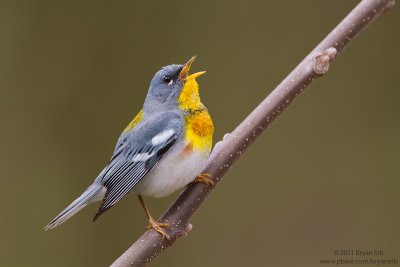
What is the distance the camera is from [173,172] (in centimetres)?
304

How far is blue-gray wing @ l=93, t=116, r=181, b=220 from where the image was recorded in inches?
120

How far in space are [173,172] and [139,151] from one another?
231 mm

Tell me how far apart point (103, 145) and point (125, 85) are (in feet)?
1.78

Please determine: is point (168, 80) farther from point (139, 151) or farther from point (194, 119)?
point (139, 151)

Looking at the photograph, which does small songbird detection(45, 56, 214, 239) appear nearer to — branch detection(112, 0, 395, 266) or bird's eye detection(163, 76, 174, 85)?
bird's eye detection(163, 76, 174, 85)

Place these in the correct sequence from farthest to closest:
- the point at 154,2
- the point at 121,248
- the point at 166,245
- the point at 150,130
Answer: the point at 154,2
the point at 121,248
the point at 150,130
the point at 166,245

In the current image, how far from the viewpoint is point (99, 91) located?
5.39 meters

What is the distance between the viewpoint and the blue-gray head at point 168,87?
11.0 ft

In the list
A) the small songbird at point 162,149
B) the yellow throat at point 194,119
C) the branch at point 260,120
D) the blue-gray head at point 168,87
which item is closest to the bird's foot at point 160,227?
the branch at point 260,120

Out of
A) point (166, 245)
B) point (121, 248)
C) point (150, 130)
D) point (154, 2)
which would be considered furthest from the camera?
point (154, 2)

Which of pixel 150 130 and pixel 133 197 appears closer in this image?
pixel 150 130

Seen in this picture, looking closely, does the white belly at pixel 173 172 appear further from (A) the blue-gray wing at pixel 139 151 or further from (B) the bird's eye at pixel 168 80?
(B) the bird's eye at pixel 168 80

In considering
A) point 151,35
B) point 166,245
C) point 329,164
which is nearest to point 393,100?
point 329,164

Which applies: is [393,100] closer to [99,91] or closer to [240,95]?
[240,95]
